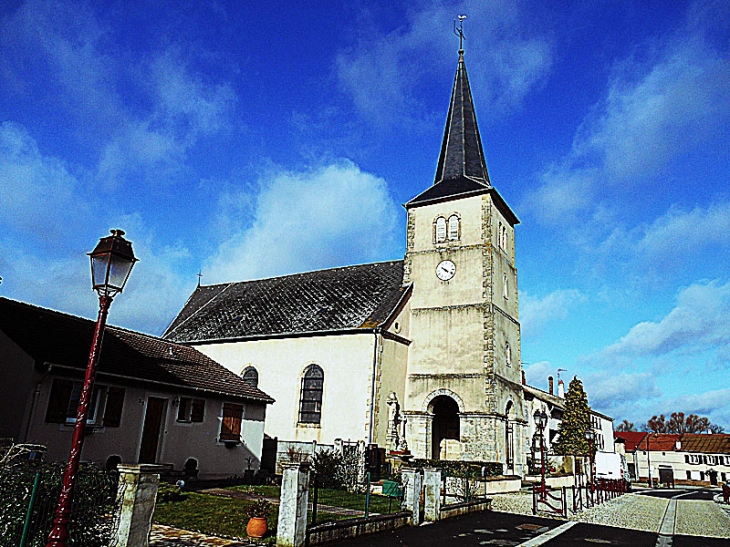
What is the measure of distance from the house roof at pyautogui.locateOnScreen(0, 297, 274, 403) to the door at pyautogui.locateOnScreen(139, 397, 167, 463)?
837mm

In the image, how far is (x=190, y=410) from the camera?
→ 19969 mm

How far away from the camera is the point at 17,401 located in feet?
49.8

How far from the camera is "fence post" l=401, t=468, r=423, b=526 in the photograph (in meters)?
13.7

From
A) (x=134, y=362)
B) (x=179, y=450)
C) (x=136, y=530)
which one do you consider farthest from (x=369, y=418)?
(x=136, y=530)

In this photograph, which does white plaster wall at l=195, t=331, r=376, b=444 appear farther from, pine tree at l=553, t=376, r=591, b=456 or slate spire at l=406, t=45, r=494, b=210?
pine tree at l=553, t=376, r=591, b=456

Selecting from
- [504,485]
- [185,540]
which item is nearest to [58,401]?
[185,540]

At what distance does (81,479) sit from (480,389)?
830 inches

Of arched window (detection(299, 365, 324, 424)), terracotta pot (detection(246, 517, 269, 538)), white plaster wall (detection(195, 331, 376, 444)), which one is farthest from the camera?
arched window (detection(299, 365, 324, 424))

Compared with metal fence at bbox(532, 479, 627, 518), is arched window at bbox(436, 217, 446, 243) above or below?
above

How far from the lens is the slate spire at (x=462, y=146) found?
107 feet

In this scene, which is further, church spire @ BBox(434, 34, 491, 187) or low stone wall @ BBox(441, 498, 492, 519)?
church spire @ BBox(434, 34, 491, 187)

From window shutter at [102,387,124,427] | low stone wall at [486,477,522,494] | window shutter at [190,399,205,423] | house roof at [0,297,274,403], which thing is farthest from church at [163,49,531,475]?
window shutter at [102,387,124,427]

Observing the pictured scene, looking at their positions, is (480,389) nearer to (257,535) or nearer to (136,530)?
(257,535)

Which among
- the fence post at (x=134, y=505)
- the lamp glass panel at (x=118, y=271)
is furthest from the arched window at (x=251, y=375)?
the lamp glass panel at (x=118, y=271)
